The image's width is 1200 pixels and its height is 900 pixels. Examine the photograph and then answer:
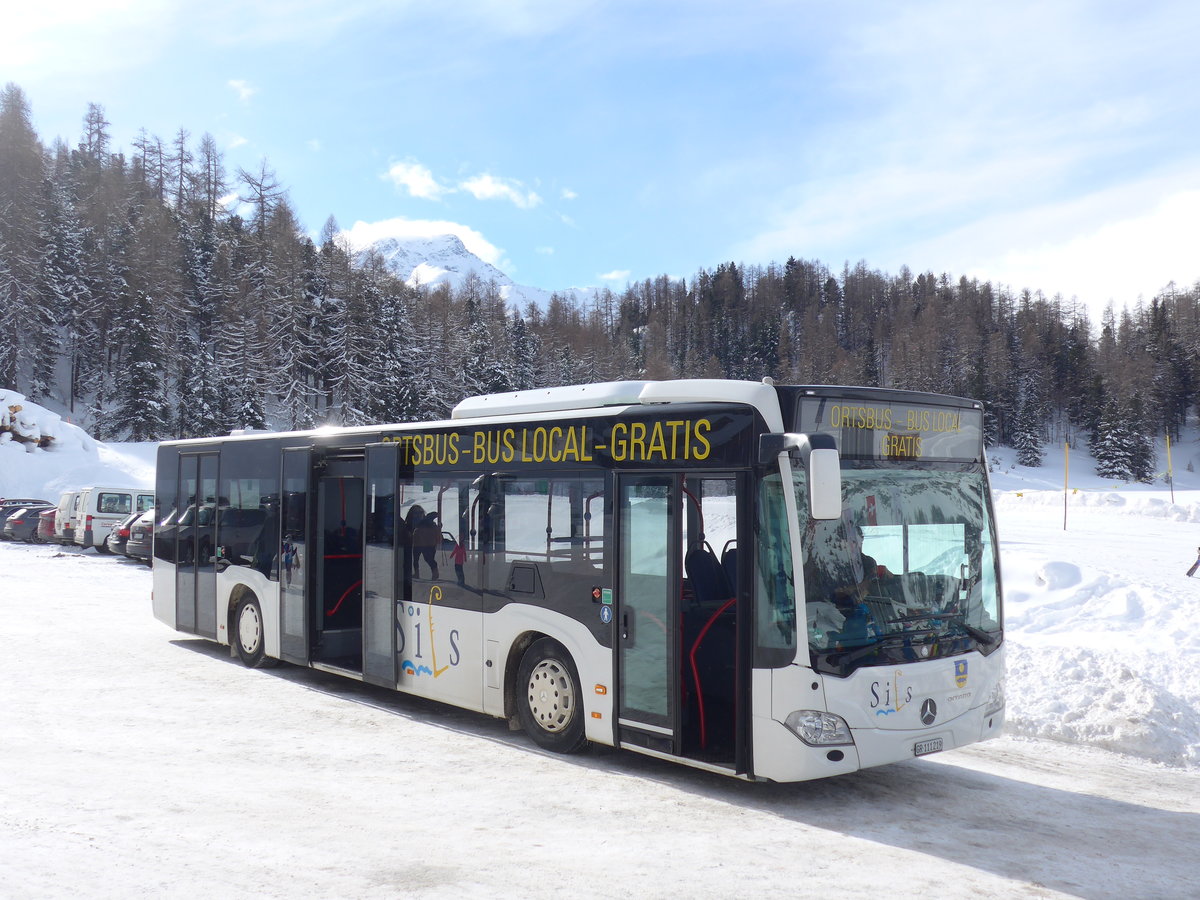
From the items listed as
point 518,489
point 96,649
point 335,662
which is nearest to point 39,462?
point 96,649

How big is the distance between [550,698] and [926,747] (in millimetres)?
3110

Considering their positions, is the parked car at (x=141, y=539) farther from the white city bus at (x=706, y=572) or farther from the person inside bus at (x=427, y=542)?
the person inside bus at (x=427, y=542)

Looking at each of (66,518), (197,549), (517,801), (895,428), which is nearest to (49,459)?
(66,518)

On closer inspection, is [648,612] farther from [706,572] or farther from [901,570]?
[901,570]

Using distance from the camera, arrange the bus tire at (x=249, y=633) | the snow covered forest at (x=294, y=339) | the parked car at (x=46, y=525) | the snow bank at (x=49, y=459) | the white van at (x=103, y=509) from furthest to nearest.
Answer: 1. the snow covered forest at (x=294, y=339)
2. the snow bank at (x=49, y=459)
3. the parked car at (x=46, y=525)
4. the white van at (x=103, y=509)
5. the bus tire at (x=249, y=633)

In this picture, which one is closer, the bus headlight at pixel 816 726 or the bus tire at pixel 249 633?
the bus headlight at pixel 816 726

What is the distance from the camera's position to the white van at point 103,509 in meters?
30.0

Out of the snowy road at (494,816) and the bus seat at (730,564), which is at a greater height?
the bus seat at (730,564)

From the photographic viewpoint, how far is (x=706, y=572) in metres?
7.20

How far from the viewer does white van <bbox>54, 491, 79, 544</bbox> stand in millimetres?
32375

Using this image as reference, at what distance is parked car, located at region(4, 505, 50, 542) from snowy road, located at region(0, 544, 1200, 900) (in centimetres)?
2934

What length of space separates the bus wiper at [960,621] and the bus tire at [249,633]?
840cm

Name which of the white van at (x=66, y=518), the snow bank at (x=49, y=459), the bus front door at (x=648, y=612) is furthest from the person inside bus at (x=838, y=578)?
the snow bank at (x=49, y=459)

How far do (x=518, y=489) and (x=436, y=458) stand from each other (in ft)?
4.48
